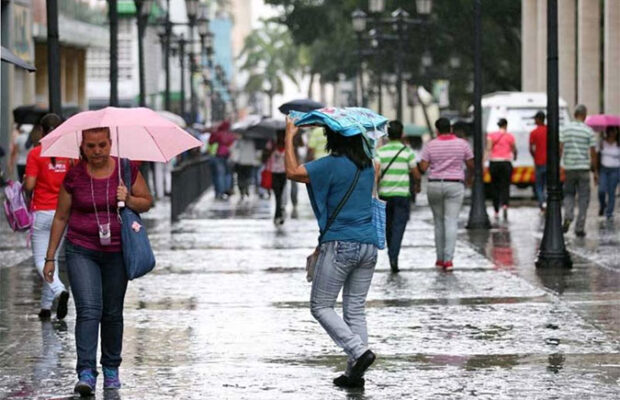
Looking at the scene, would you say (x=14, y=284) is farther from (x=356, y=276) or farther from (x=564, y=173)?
(x=564, y=173)

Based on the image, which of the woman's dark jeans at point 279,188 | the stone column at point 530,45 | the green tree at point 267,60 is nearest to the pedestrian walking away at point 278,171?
the woman's dark jeans at point 279,188

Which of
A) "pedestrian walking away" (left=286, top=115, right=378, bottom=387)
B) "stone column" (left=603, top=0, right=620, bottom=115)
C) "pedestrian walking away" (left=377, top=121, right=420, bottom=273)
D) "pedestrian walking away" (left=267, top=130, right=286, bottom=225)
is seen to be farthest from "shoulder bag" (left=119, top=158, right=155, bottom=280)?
"stone column" (left=603, top=0, right=620, bottom=115)

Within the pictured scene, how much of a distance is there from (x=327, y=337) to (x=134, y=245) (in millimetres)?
2936

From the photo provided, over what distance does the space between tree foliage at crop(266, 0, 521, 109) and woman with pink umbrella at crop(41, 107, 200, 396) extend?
4664 centimetres

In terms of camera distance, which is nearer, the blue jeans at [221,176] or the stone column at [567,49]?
the blue jeans at [221,176]

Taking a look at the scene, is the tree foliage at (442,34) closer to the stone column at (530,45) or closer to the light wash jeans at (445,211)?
the stone column at (530,45)

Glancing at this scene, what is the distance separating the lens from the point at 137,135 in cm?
1063

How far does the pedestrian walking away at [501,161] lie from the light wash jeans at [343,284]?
1864cm

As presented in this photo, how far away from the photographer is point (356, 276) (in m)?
10.3

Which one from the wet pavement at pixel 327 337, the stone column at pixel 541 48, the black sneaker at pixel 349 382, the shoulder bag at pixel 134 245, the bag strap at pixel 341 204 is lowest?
the wet pavement at pixel 327 337

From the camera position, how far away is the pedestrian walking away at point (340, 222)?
10.1 m

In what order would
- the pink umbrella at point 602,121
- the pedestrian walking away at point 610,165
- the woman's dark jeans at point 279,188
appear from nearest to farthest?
the pedestrian walking away at point 610,165
the woman's dark jeans at point 279,188
the pink umbrella at point 602,121

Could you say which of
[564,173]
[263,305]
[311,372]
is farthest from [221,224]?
[311,372]

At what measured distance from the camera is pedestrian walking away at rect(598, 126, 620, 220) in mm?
26016
